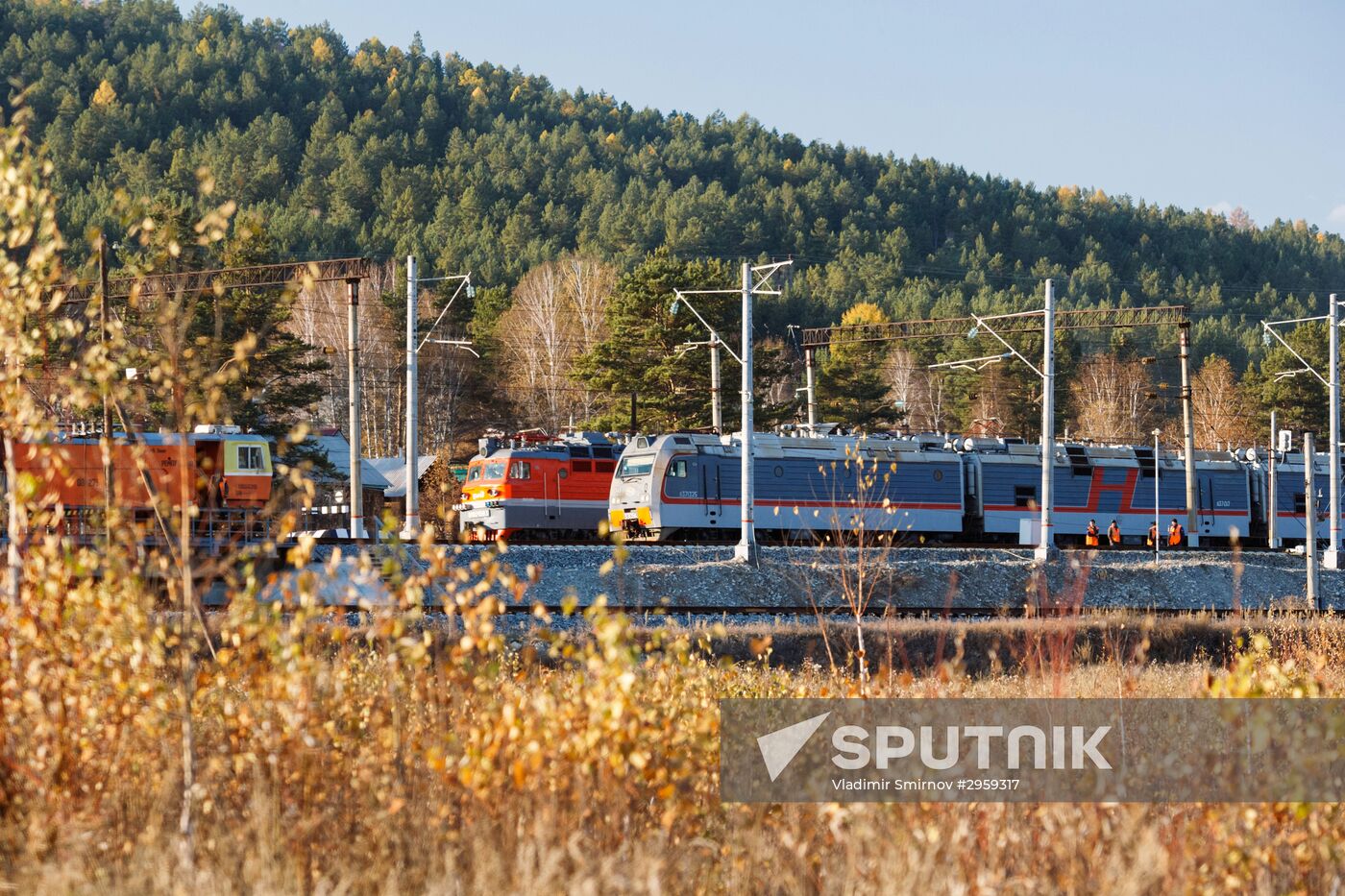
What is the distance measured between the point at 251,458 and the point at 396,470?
91.7 ft

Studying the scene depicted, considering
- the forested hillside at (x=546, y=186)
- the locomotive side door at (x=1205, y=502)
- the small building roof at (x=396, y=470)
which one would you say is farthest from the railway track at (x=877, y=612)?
the forested hillside at (x=546, y=186)


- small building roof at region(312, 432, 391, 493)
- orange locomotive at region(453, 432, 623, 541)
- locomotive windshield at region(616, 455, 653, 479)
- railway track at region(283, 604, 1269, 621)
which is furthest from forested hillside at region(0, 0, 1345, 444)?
railway track at region(283, 604, 1269, 621)

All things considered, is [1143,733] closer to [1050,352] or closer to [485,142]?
[1050,352]

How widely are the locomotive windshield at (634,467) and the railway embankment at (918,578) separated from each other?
4.24 metres

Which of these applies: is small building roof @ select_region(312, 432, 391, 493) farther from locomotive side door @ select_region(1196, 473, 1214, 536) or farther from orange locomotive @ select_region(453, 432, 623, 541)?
locomotive side door @ select_region(1196, 473, 1214, 536)

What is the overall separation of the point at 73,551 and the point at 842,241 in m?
125

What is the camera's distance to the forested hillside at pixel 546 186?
111938mm

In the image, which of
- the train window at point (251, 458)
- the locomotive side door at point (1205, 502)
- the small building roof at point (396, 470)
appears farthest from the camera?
the small building roof at point (396, 470)

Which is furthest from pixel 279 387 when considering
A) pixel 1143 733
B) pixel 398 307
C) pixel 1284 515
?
pixel 1143 733

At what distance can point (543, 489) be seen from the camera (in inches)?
1644

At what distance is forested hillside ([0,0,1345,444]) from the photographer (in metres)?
112

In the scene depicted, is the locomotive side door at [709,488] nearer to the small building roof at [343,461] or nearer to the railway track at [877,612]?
the railway track at [877,612]

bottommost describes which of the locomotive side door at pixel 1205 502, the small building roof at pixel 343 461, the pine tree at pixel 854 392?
the locomotive side door at pixel 1205 502

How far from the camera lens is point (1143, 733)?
509 inches
